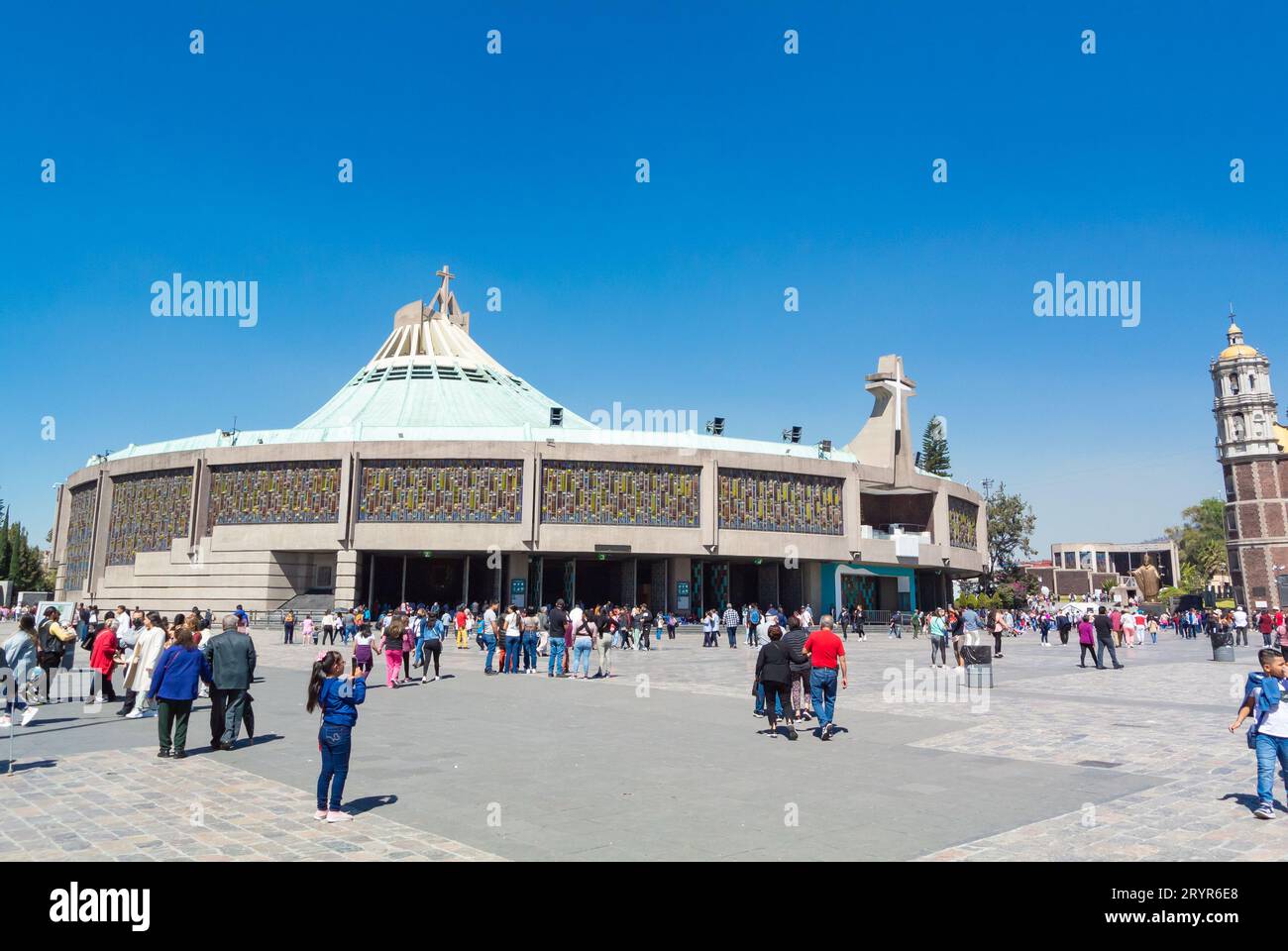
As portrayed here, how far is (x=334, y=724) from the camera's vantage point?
7.19m

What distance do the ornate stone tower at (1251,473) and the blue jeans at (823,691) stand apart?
293ft

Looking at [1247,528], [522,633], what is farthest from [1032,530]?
[522,633]

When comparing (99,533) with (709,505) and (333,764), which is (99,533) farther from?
(333,764)

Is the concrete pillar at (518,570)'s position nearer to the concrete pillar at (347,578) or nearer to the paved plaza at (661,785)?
the concrete pillar at (347,578)

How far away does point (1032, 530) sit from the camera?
80.9 meters

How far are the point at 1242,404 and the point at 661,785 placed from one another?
4000 inches

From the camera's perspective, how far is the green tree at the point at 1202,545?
107562 millimetres

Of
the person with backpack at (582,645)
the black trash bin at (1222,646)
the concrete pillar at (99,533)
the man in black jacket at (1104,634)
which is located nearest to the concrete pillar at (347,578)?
the concrete pillar at (99,533)

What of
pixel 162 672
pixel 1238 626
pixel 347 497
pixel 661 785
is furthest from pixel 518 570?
pixel 661 785

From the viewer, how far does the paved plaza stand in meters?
6.32

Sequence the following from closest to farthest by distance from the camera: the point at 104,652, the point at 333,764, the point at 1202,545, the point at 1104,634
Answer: the point at 333,764, the point at 104,652, the point at 1104,634, the point at 1202,545

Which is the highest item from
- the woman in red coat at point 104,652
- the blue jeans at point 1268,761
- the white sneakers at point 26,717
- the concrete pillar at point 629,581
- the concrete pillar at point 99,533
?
the concrete pillar at point 99,533

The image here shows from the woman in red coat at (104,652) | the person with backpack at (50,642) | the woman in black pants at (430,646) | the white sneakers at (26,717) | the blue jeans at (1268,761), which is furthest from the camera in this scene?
the woman in black pants at (430,646)
